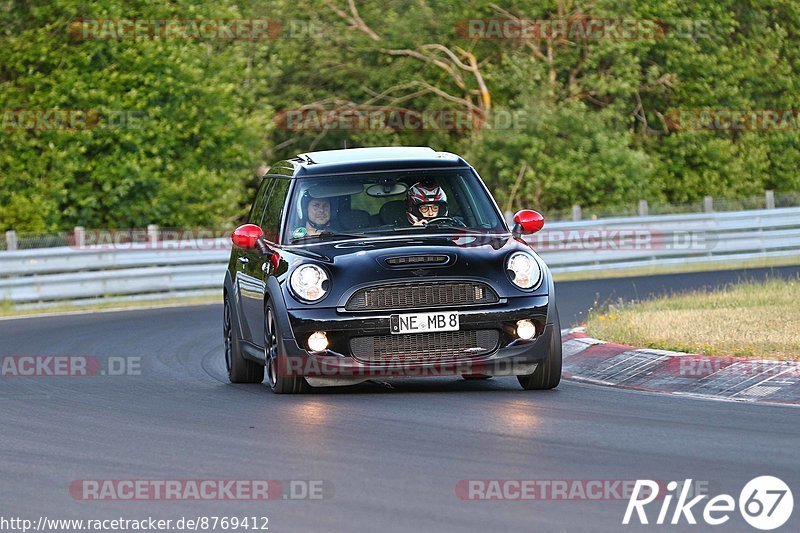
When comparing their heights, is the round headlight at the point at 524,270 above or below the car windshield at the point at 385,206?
below

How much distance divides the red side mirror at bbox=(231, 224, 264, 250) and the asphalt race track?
3.60 feet

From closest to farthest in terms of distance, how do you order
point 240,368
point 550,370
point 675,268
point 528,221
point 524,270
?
point 524,270, point 550,370, point 528,221, point 240,368, point 675,268

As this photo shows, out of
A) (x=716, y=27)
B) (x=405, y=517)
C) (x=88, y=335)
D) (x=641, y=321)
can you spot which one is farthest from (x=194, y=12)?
(x=405, y=517)

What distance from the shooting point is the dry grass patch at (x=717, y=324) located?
41.0 feet

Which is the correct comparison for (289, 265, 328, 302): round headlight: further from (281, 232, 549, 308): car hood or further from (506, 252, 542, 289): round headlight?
(506, 252, 542, 289): round headlight

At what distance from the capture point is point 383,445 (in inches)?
356

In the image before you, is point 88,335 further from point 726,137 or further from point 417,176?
point 726,137

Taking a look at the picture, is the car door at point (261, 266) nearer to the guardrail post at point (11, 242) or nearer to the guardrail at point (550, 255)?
the guardrail at point (550, 255)

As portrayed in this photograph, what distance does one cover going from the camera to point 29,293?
25.3 metres

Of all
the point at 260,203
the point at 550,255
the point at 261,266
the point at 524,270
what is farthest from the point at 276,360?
the point at 550,255

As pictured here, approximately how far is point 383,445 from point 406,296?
2.28m

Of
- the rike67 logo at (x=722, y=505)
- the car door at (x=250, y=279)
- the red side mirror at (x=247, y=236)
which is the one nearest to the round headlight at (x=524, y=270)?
the car door at (x=250, y=279)

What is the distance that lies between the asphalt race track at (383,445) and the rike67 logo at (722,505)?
0.05m

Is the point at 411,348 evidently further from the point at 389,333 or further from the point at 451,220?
the point at 451,220
